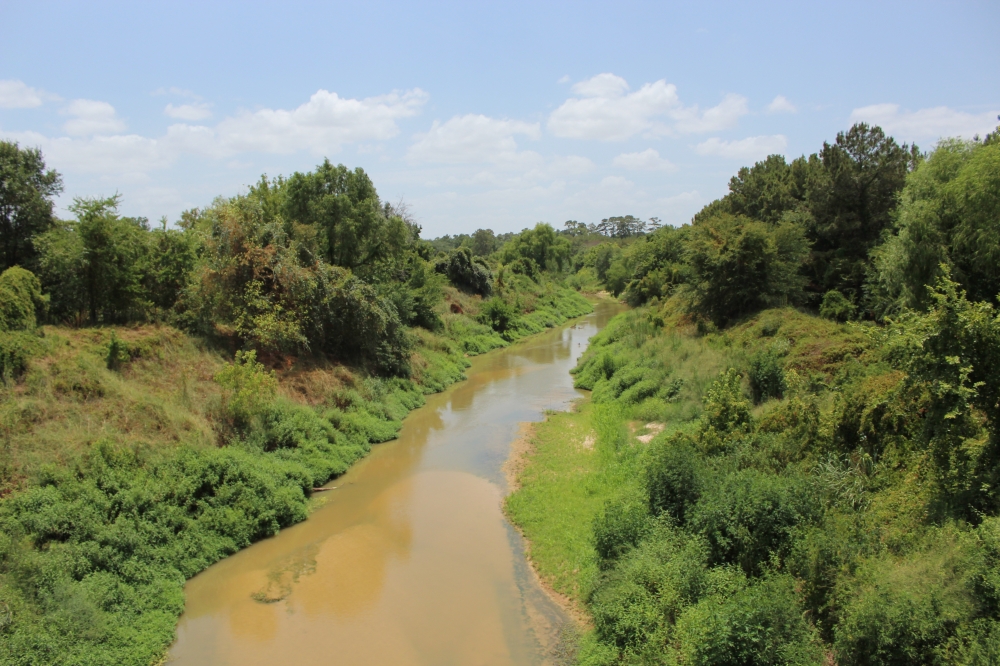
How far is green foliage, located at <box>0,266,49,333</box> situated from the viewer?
15523 millimetres

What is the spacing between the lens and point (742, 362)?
21312mm

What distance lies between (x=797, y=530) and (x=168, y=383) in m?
17.0

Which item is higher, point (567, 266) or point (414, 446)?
point (567, 266)

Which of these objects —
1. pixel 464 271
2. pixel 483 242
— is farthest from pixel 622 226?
pixel 464 271

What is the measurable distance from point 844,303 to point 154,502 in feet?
82.7

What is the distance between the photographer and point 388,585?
1283 cm

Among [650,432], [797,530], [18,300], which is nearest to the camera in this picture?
[797,530]

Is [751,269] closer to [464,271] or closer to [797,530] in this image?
[797,530]

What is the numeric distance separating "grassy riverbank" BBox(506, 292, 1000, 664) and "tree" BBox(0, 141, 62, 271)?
59.4 ft

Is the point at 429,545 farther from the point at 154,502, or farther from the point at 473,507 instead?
the point at 154,502

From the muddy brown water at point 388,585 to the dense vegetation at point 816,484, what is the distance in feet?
3.74

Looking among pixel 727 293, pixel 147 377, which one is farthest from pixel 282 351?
pixel 727 293

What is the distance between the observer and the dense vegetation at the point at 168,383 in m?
11.0

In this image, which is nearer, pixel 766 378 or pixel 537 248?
pixel 766 378
